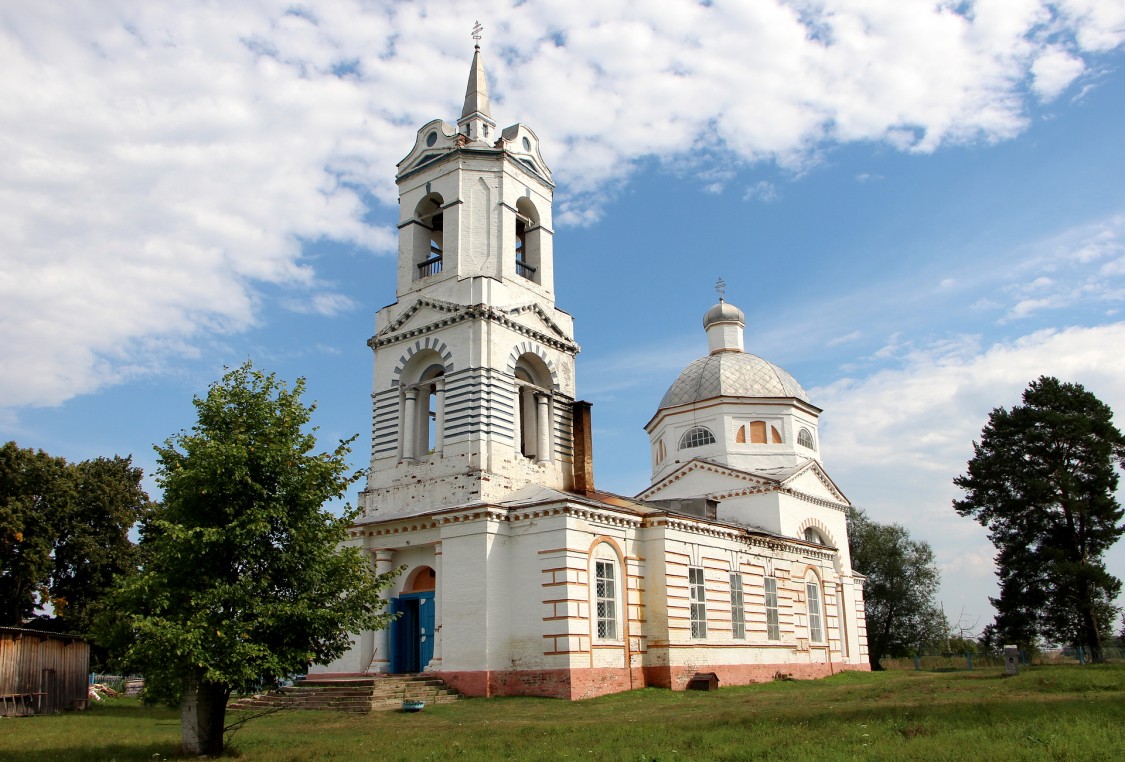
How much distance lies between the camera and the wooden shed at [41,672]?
2614 cm

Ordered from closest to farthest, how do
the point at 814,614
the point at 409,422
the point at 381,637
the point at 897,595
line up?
the point at 381,637
the point at 409,422
the point at 814,614
the point at 897,595

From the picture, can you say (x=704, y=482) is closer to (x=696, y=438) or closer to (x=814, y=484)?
(x=696, y=438)

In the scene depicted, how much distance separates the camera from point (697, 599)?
29.6 m

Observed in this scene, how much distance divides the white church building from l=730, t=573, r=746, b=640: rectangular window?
0.22ft

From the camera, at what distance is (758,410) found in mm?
41625

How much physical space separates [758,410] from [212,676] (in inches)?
1231

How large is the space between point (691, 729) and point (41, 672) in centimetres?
2166

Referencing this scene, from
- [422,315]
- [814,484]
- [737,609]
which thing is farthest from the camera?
[814,484]

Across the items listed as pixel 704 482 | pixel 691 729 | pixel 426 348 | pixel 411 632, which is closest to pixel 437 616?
pixel 411 632

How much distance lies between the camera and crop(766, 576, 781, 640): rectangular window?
3359cm

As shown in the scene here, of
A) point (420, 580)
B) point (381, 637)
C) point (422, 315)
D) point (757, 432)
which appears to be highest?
point (422, 315)

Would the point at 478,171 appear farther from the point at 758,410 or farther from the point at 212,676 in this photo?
the point at 212,676

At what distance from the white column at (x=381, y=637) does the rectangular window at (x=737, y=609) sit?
11474 mm

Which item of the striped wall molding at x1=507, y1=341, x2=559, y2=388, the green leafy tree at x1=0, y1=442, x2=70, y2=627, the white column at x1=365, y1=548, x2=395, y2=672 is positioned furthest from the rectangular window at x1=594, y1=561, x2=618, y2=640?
the green leafy tree at x1=0, y1=442, x2=70, y2=627
